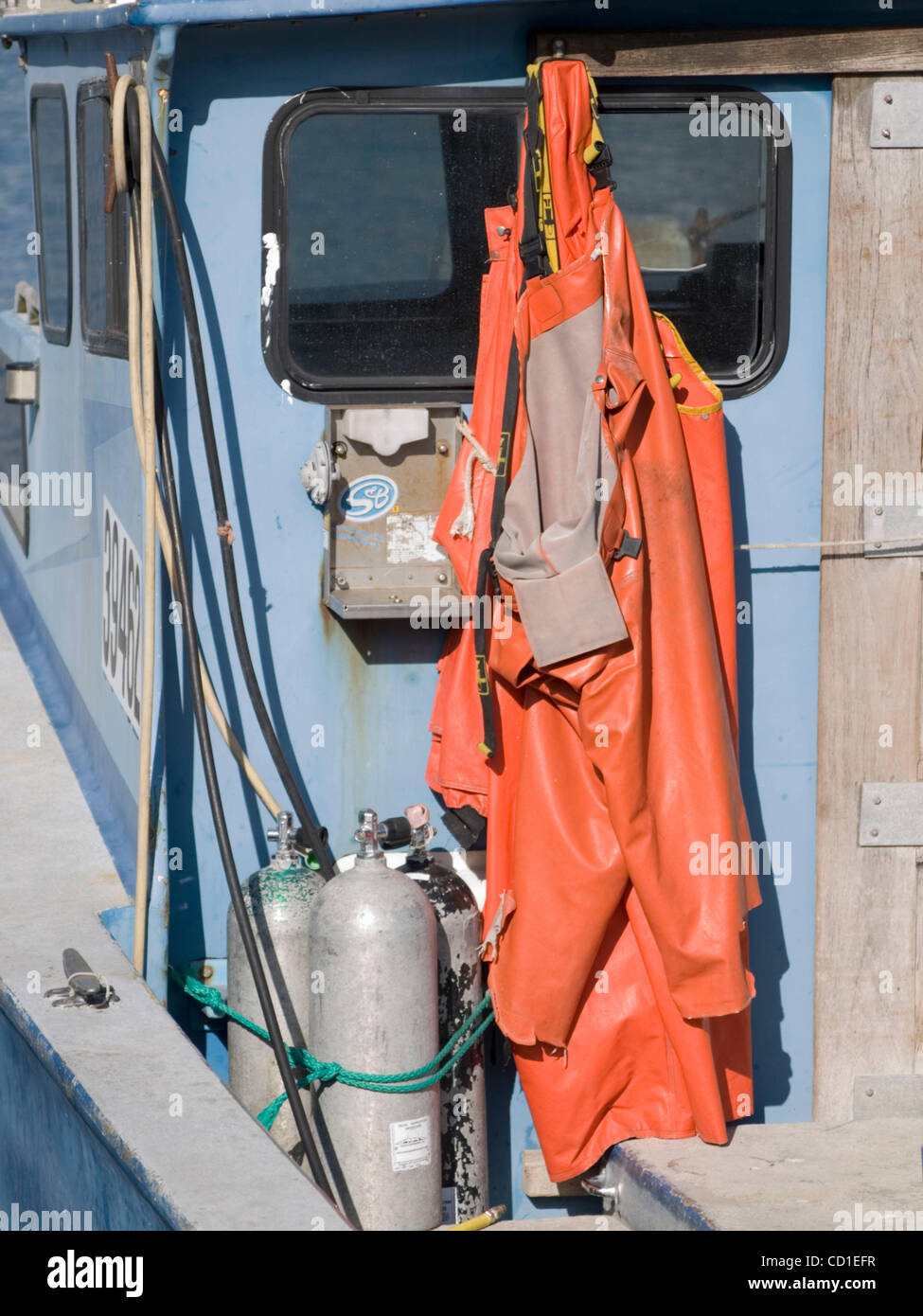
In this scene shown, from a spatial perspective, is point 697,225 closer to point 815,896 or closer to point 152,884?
point 815,896

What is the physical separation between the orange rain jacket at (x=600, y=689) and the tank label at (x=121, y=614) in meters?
0.77

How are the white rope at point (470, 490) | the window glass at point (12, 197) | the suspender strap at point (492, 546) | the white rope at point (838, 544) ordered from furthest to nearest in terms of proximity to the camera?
the window glass at point (12, 197), the white rope at point (838, 544), the white rope at point (470, 490), the suspender strap at point (492, 546)

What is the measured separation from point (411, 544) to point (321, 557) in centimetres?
20

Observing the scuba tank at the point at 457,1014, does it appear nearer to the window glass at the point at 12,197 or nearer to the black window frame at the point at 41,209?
the black window frame at the point at 41,209

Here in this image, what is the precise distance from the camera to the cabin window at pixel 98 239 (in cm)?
368

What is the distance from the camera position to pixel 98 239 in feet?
12.8

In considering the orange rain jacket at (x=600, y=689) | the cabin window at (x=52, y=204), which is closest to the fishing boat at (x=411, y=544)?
the orange rain jacket at (x=600, y=689)

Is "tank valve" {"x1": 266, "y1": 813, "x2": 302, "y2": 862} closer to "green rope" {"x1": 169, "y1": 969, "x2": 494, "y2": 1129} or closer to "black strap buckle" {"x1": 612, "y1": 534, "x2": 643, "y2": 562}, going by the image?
"green rope" {"x1": 169, "y1": 969, "x2": 494, "y2": 1129}

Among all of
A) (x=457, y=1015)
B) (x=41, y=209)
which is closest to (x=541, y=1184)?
(x=457, y=1015)

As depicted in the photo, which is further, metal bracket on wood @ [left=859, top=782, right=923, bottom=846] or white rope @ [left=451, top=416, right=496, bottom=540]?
metal bracket on wood @ [left=859, top=782, right=923, bottom=846]

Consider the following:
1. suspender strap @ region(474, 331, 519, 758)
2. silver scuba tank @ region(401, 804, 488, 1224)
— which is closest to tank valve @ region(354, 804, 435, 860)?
silver scuba tank @ region(401, 804, 488, 1224)

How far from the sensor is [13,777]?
4.46 metres

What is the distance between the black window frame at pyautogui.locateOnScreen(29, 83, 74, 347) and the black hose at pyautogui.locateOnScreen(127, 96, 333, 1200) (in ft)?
3.29

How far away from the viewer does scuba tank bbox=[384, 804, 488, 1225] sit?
11.2 feet
